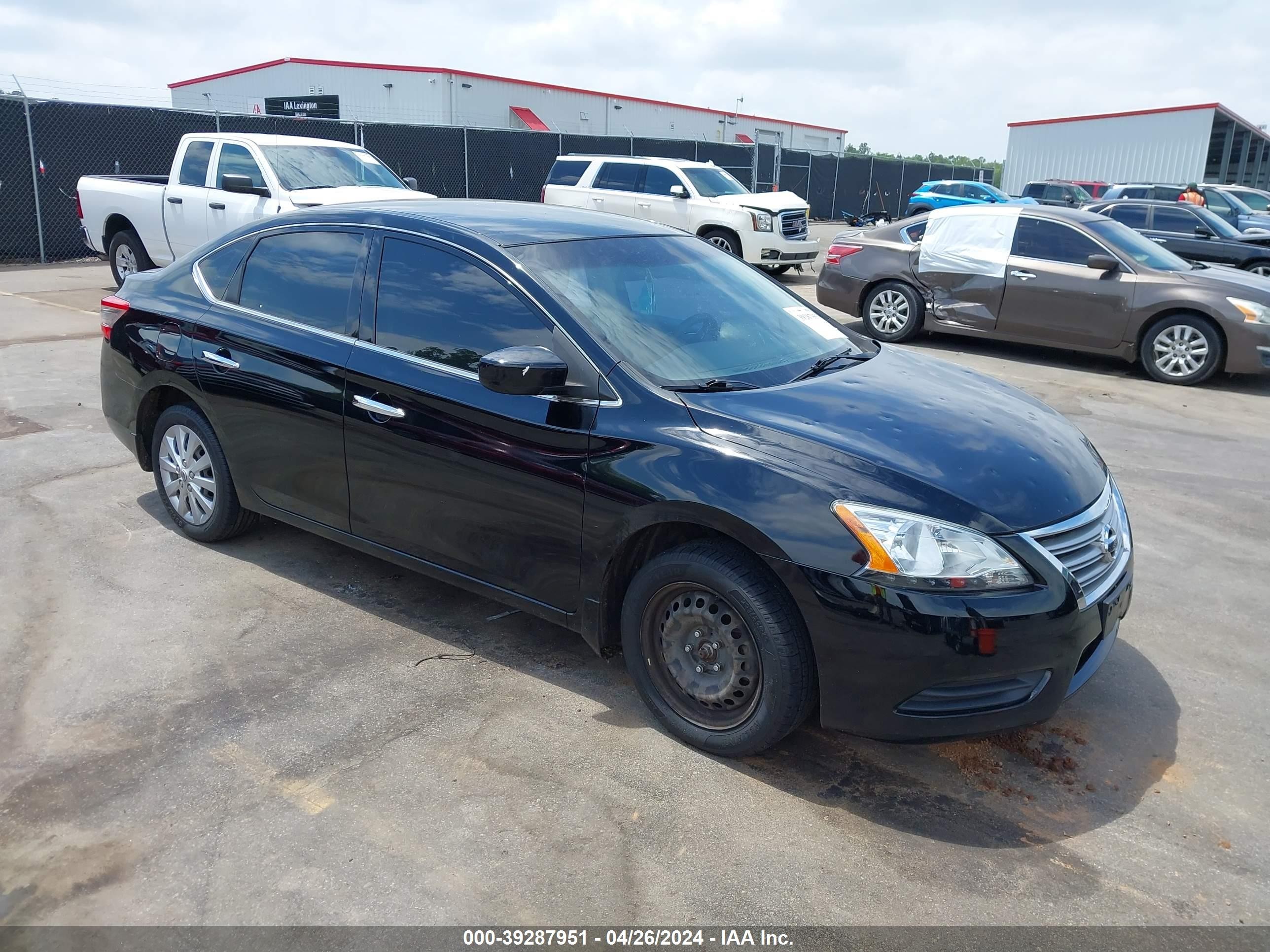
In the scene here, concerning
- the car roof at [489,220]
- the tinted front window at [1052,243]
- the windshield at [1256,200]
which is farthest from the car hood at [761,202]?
the windshield at [1256,200]

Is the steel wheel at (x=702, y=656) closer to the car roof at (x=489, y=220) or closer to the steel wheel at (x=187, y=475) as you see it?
the car roof at (x=489, y=220)

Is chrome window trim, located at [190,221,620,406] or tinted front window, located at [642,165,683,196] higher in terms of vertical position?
tinted front window, located at [642,165,683,196]

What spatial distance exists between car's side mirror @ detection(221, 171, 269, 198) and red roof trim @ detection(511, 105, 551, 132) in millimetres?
28526

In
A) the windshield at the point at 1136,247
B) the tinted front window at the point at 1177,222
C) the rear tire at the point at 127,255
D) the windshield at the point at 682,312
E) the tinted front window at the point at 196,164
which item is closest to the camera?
the windshield at the point at 682,312

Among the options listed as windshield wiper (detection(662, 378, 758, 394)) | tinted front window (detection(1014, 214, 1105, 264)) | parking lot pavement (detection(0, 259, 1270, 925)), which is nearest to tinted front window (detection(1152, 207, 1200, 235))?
tinted front window (detection(1014, 214, 1105, 264))

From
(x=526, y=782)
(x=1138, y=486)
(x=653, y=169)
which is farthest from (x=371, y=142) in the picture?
(x=526, y=782)

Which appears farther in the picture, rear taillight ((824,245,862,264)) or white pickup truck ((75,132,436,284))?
rear taillight ((824,245,862,264))

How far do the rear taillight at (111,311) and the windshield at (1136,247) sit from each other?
8963 mm

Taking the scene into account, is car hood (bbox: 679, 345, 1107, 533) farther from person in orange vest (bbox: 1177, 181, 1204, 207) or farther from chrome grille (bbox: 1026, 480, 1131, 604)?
person in orange vest (bbox: 1177, 181, 1204, 207)

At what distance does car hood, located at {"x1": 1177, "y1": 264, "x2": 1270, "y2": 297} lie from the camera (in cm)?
956

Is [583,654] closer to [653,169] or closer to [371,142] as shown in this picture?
[653,169]

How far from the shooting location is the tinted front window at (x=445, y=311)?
12.3ft

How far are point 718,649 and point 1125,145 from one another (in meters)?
44.6

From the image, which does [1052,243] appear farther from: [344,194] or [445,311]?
[445,311]
